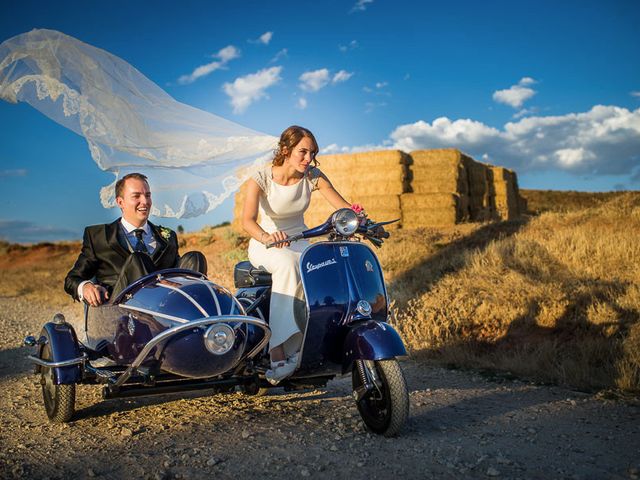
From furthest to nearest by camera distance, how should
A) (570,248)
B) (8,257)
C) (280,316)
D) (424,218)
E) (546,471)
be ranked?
(8,257)
(424,218)
(570,248)
(280,316)
(546,471)

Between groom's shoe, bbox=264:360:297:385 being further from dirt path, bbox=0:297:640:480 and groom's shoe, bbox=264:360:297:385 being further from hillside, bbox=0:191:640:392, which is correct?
hillside, bbox=0:191:640:392

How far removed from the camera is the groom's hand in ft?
13.5

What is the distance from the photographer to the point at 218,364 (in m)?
3.59

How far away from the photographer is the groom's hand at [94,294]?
13.5ft

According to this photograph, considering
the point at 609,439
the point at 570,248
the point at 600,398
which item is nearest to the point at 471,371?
the point at 600,398

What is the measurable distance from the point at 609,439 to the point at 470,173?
21.2m

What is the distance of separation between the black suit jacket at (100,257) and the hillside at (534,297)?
3.78 m

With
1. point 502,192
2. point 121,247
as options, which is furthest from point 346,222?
point 502,192

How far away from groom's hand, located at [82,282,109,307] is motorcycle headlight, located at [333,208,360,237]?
1.73 m

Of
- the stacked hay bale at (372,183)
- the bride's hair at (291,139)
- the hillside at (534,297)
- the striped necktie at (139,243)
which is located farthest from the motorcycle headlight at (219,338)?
the stacked hay bale at (372,183)

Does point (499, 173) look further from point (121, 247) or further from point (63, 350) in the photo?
point (63, 350)

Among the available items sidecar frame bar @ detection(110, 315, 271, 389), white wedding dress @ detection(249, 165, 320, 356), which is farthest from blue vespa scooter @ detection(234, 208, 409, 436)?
sidecar frame bar @ detection(110, 315, 271, 389)

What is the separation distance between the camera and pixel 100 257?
14.6 ft

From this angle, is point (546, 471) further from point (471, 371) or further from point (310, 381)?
point (471, 371)
